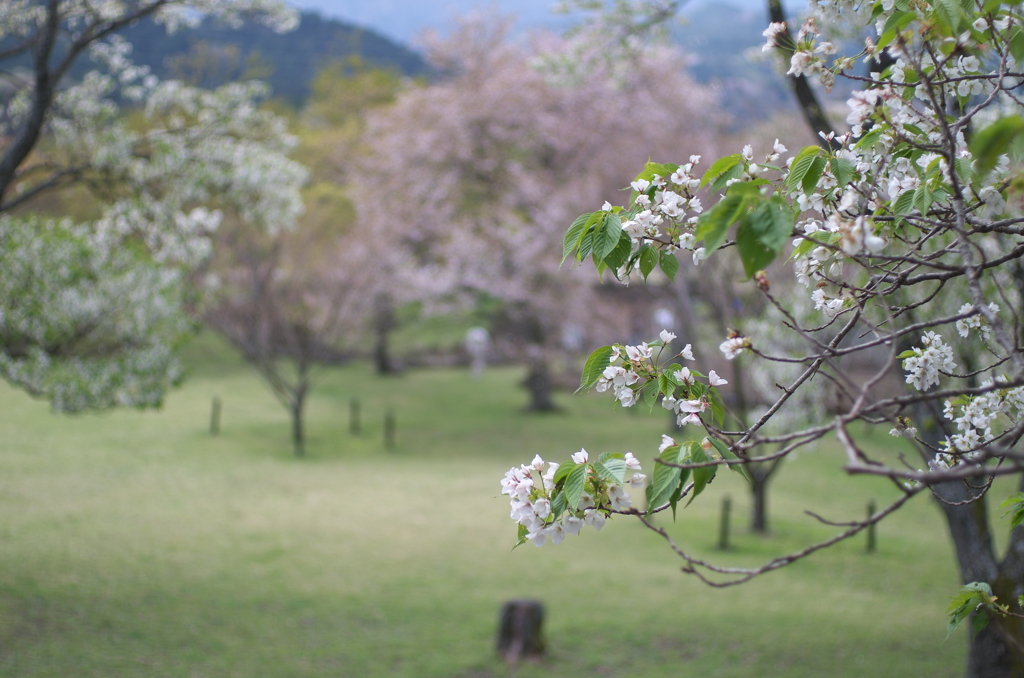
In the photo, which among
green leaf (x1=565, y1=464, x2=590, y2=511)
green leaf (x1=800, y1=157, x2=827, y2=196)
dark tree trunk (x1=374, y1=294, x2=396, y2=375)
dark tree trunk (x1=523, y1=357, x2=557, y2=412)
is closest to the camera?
green leaf (x1=565, y1=464, x2=590, y2=511)

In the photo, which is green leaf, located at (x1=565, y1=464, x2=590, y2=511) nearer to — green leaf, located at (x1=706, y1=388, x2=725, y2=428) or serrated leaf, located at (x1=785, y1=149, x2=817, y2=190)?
green leaf, located at (x1=706, y1=388, x2=725, y2=428)

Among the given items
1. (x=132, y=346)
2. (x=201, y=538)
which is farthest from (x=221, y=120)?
(x=201, y=538)

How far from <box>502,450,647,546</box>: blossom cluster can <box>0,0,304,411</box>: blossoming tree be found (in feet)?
16.7

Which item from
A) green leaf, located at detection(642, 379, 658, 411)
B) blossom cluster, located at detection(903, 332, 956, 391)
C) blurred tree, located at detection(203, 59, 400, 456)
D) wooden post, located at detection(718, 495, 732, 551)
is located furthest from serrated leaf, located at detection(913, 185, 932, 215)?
blurred tree, located at detection(203, 59, 400, 456)

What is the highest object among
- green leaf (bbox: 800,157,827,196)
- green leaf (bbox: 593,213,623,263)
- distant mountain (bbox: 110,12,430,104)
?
distant mountain (bbox: 110,12,430,104)

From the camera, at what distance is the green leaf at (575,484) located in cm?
151

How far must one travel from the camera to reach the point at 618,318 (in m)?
15.5

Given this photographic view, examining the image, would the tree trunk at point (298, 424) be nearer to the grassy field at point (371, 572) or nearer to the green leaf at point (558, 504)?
the grassy field at point (371, 572)

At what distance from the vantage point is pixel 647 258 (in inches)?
72.5

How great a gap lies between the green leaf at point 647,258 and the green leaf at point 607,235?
110 millimetres

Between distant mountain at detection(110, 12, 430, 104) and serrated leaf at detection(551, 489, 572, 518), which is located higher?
distant mountain at detection(110, 12, 430, 104)

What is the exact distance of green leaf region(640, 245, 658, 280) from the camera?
1.83 meters

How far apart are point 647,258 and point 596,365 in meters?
0.29

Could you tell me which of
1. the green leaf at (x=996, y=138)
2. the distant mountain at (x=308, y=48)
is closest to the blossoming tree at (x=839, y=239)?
the green leaf at (x=996, y=138)
